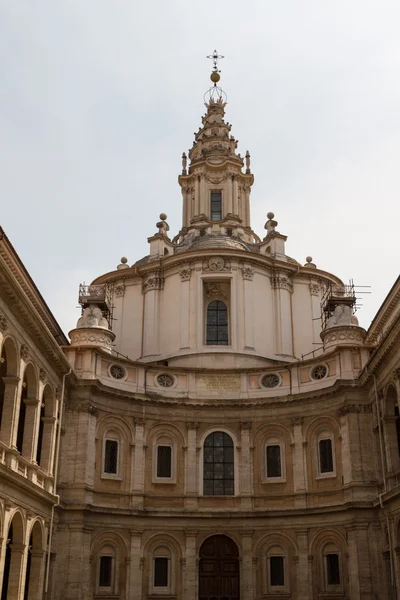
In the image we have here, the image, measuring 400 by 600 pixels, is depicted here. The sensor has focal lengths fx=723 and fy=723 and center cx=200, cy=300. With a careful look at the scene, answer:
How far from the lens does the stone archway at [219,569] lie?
3759cm

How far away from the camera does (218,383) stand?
41.6 metres

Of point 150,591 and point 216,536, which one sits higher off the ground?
point 216,536

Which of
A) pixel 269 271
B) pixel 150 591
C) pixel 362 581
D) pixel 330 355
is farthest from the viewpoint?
pixel 269 271

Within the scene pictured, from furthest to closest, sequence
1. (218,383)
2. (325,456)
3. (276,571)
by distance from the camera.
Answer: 1. (218,383)
2. (325,456)
3. (276,571)

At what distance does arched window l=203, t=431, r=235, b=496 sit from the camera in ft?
129

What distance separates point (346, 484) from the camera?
36156mm

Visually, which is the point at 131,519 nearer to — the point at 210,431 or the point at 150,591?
the point at 150,591

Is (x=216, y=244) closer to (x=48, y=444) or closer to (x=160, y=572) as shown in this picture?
(x=48, y=444)

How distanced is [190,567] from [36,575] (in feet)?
30.0

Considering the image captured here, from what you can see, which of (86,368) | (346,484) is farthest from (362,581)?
(86,368)

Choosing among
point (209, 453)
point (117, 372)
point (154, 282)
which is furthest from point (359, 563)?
point (154, 282)

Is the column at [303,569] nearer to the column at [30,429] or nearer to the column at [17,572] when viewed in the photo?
the column at [17,572]

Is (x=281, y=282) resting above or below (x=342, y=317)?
above

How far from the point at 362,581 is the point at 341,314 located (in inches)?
568
